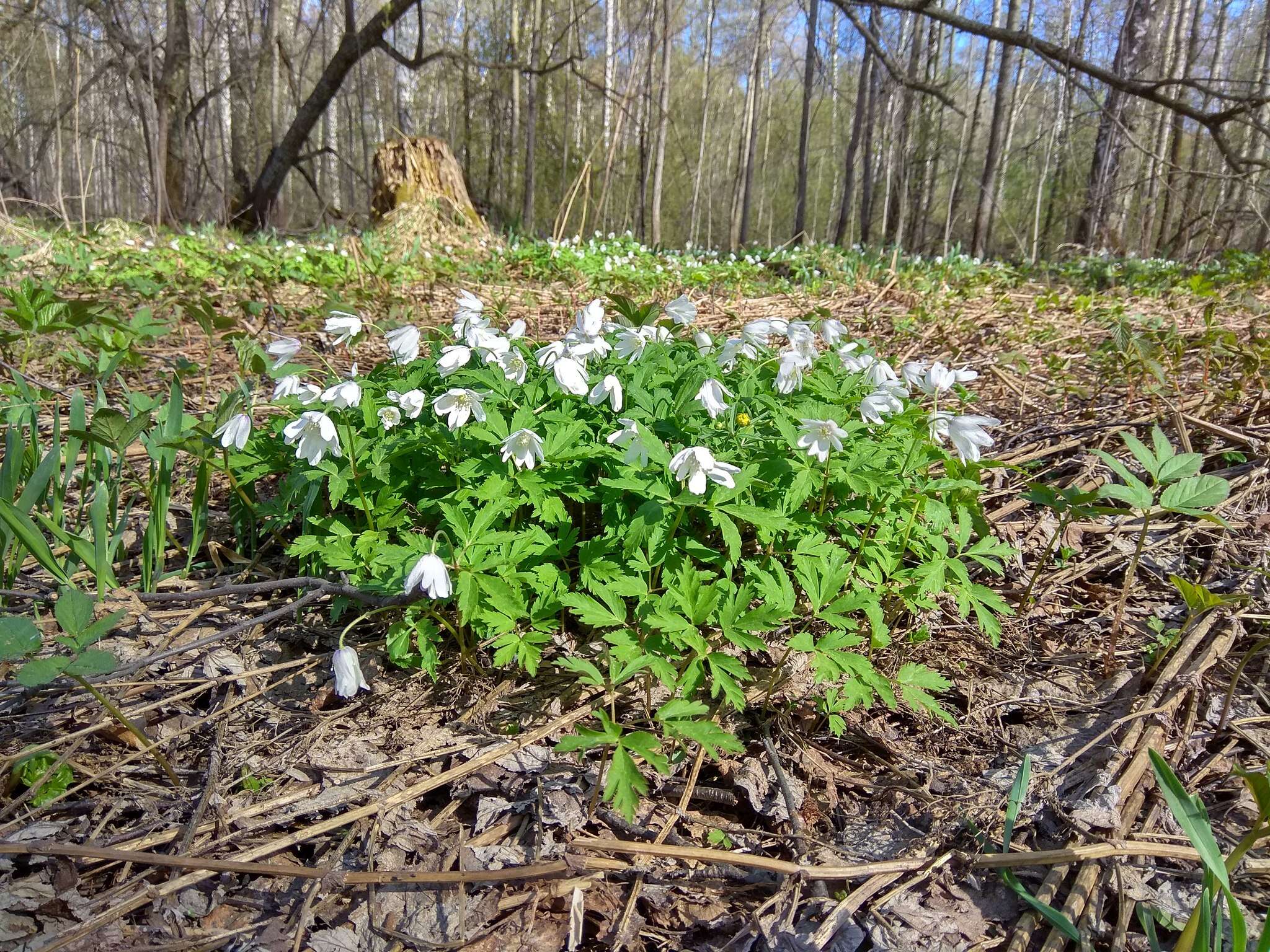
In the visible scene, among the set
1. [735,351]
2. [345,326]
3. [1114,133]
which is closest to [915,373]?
[735,351]

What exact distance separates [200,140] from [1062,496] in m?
12.4

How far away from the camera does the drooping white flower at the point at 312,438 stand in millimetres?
1844

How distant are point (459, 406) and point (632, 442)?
0.51 metres

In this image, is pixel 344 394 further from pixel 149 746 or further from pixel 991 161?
pixel 991 161

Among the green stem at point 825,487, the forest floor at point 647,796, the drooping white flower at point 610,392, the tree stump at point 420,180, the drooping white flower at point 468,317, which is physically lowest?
the forest floor at point 647,796

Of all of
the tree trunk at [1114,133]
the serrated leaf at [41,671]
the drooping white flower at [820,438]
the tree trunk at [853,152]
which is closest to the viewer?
the serrated leaf at [41,671]

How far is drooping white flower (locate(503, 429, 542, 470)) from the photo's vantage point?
1.82 metres

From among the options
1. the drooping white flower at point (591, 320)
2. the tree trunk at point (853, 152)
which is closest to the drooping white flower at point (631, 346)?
the drooping white flower at point (591, 320)

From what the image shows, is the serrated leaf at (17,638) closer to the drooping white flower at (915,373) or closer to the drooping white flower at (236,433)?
the drooping white flower at (236,433)

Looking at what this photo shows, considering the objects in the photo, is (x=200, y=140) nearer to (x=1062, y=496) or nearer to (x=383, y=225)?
(x=383, y=225)

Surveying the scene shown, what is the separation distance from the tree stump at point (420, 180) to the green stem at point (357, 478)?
800 cm

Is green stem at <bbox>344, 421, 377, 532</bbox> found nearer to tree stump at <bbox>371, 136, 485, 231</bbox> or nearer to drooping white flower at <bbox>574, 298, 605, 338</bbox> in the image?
drooping white flower at <bbox>574, 298, 605, 338</bbox>

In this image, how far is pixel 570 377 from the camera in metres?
1.96

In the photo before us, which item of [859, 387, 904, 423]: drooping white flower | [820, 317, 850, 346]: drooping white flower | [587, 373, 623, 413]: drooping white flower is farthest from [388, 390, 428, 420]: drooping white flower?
[820, 317, 850, 346]: drooping white flower
